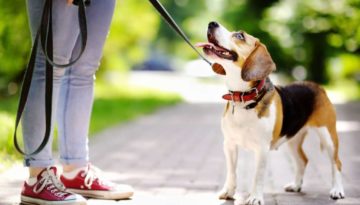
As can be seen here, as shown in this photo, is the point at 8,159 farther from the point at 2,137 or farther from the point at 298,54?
the point at 298,54

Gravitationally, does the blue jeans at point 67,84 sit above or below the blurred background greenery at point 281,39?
below

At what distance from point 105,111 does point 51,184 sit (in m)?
9.10

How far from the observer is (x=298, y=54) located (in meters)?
26.8

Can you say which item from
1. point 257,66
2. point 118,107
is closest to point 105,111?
point 118,107

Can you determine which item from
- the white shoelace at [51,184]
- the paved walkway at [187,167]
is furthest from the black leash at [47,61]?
the paved walkway at [187,167]

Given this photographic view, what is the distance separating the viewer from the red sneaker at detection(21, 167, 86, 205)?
4176 mm

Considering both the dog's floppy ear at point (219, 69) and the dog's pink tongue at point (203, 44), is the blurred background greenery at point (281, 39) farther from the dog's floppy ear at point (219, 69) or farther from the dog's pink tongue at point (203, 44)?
the dog's pink tongue at point (203, 44)

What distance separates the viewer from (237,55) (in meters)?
4.57

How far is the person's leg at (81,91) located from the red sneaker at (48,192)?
0.35m

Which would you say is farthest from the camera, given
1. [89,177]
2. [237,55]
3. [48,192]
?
[89,177]

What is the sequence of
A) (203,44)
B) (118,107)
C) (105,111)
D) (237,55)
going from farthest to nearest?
(118,107), (105,111), (237,55), (203,44)

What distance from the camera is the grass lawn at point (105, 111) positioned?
24.0ft

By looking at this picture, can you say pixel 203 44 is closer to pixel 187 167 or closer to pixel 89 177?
pixel 89 177

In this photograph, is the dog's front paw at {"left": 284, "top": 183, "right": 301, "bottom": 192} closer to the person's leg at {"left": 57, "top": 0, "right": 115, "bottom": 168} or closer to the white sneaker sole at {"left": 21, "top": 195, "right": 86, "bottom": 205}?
the person's leg at {"left": 57, "top": 0, "right": 115, "bottom": 168}
